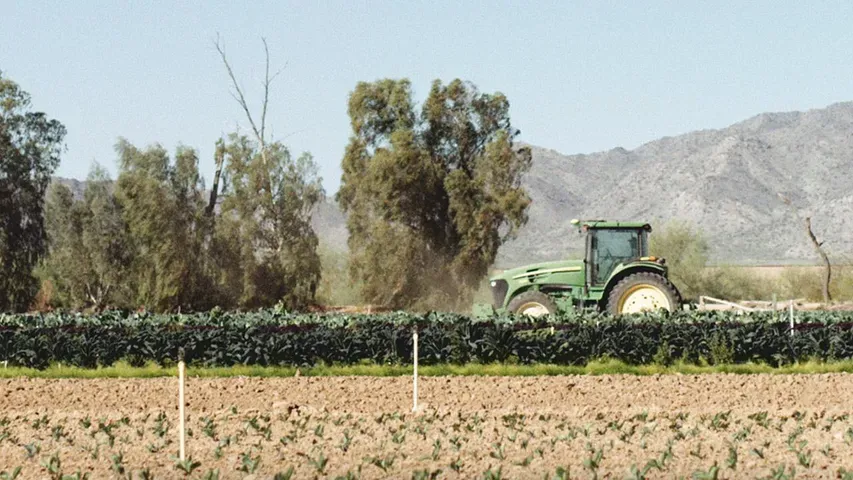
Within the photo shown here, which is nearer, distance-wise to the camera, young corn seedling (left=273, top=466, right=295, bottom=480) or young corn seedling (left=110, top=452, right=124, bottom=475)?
young corn seedling (left=273, top=466, right=295, bottom=480)

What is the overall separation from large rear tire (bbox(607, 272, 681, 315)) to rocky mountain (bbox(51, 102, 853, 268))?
243 feet

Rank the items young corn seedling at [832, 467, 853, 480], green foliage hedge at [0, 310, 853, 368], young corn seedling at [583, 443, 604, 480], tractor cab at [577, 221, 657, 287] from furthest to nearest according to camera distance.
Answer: tractor cab at [577, 221, 657, 287], green foliage hedge at [0, 310, 853, 368], young corn seedling at [583, 443, 604, 480], young corn seedling at [832, 467, 853, 480]

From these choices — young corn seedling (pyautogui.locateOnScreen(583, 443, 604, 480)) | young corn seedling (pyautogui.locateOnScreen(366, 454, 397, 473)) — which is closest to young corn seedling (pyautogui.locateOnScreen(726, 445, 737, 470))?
young corn seedling (pyautogui.locateOnScreen(583, 443, 604, 480))

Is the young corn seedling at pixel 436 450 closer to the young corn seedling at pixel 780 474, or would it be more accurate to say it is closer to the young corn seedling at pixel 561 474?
the young corn seedling at pixel 561 474

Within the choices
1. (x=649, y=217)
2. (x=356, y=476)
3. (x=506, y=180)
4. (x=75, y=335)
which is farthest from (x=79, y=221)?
(x=649, y=217)

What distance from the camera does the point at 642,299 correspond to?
25203 mm

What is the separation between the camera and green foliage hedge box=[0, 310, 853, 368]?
23328mm

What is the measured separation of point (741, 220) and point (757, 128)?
141ft

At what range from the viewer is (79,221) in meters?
48.8

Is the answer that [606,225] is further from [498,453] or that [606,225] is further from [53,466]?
[53,466]

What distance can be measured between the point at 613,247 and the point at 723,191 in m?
93.5

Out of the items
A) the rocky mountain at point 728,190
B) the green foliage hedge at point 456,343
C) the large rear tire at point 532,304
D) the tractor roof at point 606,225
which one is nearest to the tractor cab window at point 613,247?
the tractor roof at point 606,225

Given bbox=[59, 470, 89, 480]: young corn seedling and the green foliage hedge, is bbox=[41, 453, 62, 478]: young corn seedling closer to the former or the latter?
bbox=[59, 470, 89, 480]: young corn seedling

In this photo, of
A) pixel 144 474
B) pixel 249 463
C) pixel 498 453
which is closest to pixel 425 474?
pixel 498 453
